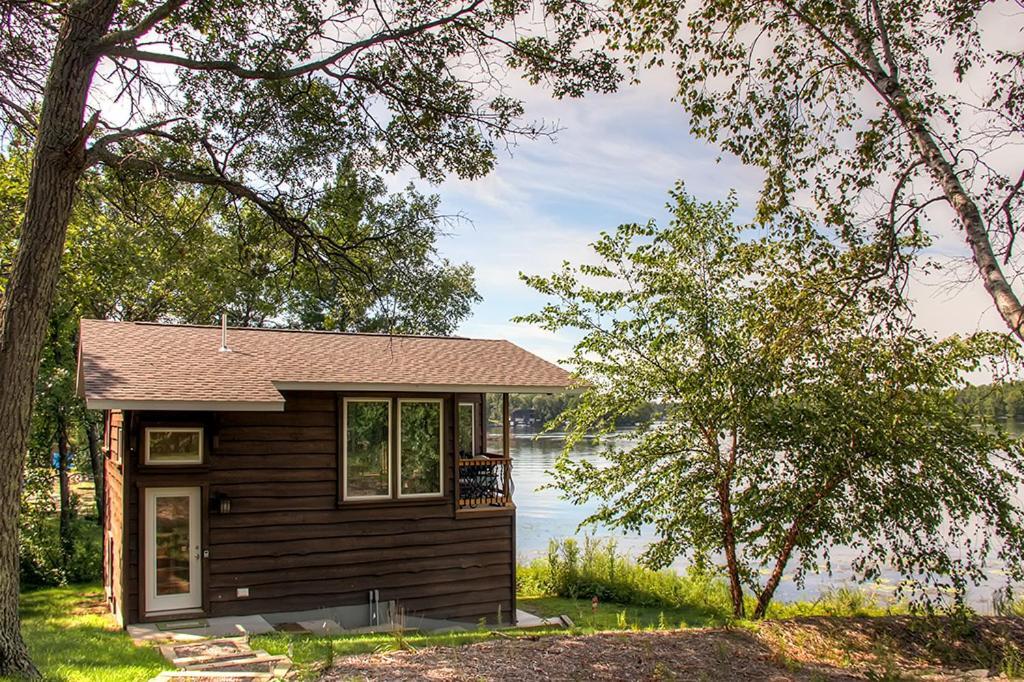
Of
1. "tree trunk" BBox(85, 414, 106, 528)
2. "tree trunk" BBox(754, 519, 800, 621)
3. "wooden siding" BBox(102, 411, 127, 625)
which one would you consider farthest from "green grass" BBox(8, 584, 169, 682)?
"tree trunk" BBox(754, 519, 800, 621)

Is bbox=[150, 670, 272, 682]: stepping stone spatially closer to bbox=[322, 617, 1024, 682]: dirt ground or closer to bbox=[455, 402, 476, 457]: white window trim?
bbox=[322, 617, 1024, 682]: dirt ground

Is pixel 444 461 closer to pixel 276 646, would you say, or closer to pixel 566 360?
pixel 566 360

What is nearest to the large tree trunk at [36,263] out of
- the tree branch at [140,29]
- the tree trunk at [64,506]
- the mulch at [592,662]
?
the tree branch at [140,29]

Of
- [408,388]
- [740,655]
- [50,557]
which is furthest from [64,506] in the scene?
[740,655]

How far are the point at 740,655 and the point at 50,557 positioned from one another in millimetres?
12422

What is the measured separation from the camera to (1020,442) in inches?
367

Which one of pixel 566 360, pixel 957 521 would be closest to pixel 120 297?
pixel 566 360

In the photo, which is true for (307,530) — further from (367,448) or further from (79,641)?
(79,641)

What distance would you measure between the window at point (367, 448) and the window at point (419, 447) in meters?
Result: 0.21

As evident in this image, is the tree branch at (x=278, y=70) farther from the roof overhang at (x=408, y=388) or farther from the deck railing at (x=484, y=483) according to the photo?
the deck railing at (x=484, y=483)

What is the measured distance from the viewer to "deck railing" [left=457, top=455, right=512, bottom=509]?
42.2ft

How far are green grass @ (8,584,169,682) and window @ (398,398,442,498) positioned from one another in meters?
4.19

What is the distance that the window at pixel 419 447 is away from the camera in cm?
1238

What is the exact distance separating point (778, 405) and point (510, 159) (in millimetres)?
4292
